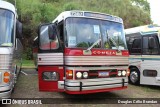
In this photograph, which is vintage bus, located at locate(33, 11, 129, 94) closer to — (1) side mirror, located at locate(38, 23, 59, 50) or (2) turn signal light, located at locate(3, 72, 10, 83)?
(1) side mirror, located at locate(38, 23, 59, 50)

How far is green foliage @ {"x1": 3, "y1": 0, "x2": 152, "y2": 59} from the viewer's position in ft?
90.0

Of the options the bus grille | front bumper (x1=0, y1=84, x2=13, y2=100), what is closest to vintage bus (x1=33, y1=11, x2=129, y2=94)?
front bumper (x1=0, y1=84, x2=13, y2=100)

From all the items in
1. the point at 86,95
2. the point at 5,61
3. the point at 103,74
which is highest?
the point at 5,61

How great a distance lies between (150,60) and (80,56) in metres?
4.76

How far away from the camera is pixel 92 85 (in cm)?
796

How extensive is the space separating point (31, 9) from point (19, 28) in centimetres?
2029

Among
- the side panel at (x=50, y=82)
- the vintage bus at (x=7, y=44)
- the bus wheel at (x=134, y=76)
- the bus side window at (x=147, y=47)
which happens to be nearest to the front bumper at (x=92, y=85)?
the side panel at (x=50, y=82)

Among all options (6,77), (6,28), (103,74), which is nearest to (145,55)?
(103,74)

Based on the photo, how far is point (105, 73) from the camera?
27.3ft

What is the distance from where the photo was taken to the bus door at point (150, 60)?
11.1 metres

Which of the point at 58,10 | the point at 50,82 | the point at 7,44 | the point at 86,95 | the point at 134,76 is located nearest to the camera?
the point at 7,44

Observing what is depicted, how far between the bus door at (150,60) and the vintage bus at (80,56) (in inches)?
109

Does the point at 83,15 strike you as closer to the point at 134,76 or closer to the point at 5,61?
the point at 5,61

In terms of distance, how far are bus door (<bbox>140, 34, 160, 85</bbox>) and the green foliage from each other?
17019 millimetres
